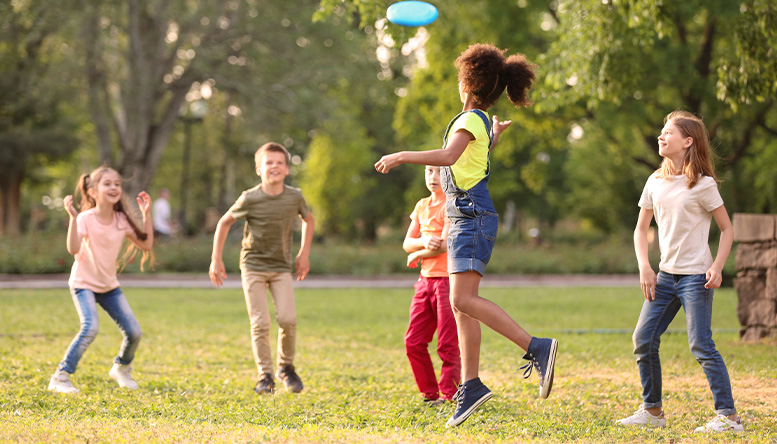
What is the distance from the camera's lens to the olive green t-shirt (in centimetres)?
629

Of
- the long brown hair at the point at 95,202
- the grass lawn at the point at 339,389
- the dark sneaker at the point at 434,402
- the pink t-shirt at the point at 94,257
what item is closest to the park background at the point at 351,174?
the grass lawn at the point at 339,389

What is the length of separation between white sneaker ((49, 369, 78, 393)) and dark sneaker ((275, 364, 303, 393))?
153cm

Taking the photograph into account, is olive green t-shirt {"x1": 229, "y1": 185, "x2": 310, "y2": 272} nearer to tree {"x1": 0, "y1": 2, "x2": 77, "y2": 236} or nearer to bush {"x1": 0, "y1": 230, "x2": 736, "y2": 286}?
bush {"x1": 0, "y1": 230, "x2": 736, "y2": 286}

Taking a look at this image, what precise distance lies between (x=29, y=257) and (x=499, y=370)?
1567 centimetres

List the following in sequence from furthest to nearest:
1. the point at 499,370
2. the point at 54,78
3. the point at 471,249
→ 1. the point at 54,78
2. the point at 499,370
3. the point at 471,249

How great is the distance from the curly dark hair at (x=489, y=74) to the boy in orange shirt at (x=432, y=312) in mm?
937

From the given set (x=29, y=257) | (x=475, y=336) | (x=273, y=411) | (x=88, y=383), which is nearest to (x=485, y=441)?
(x=475, y=336)

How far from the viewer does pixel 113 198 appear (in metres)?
6.38

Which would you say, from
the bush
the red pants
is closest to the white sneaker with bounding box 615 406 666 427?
the red pants

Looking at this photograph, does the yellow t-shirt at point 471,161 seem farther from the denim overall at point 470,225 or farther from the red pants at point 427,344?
the red pants at point 427,344

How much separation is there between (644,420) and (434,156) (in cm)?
214

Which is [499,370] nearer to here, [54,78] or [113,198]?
[113,198]

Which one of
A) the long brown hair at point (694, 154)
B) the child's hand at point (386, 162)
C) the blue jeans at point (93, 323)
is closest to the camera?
the child's hand at point (386, 162)

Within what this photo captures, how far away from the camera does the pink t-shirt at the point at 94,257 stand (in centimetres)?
629
